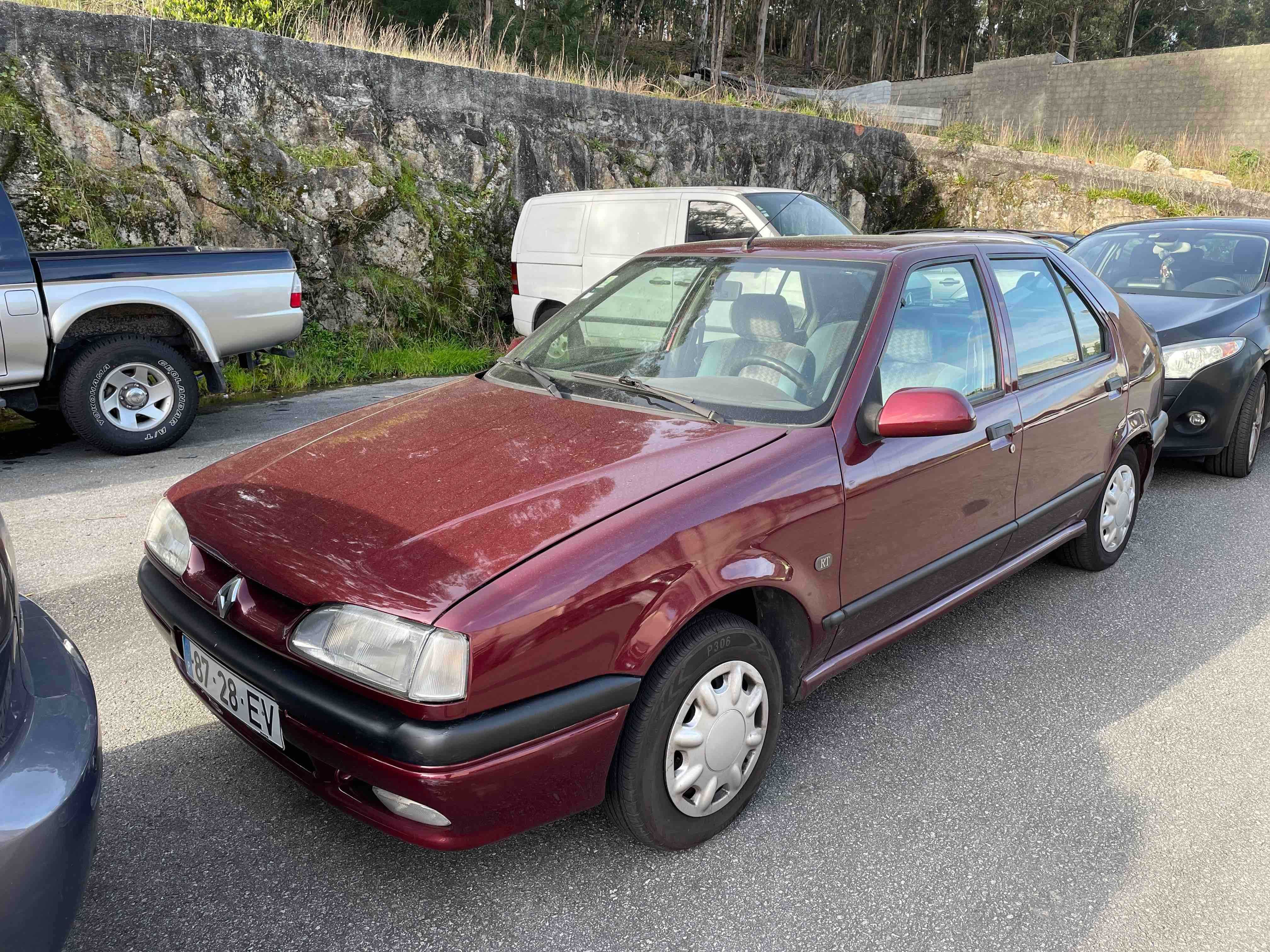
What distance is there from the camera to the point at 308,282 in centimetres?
938

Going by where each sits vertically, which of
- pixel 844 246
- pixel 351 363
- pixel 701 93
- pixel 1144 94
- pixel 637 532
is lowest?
pixel 351 363

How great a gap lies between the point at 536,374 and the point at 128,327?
4508mm

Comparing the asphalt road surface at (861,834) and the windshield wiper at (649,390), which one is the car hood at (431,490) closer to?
the windshield wiper at (649,390)

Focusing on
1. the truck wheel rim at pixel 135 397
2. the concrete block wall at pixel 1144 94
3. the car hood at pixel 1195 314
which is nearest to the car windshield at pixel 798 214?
the car hood at pixel 1195 314

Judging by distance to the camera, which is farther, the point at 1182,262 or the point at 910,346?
the point at 1182,262

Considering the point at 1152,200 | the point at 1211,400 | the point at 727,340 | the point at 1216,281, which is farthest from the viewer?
the point at 1152,200

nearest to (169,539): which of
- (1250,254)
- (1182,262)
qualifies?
(1182,262)

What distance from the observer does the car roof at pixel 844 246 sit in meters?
3.24

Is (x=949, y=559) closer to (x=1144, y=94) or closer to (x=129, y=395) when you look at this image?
(x=129, y=395)

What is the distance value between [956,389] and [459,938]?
233cm

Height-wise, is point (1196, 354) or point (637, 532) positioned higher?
point (637, 532)

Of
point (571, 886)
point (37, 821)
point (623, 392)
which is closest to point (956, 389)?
point (623, 392)

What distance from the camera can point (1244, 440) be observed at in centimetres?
591

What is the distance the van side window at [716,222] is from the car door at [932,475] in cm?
485
